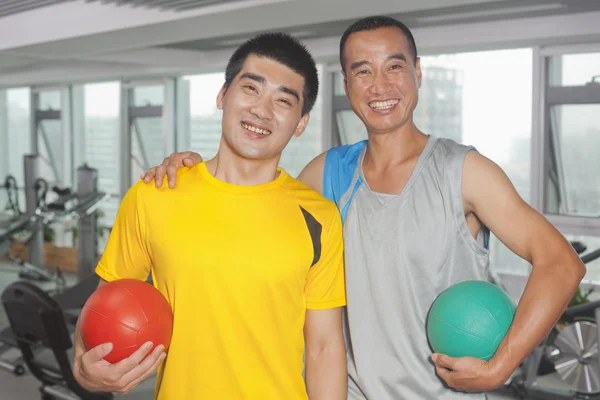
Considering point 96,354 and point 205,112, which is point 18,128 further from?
point 96,354

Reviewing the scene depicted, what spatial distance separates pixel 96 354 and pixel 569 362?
12.5 ft

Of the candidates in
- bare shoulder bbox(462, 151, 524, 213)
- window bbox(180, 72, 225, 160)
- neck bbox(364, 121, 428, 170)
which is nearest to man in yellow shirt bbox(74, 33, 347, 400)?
neck bbox(364, 121, 428, 170)

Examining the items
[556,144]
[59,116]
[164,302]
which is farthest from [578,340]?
[59,116]

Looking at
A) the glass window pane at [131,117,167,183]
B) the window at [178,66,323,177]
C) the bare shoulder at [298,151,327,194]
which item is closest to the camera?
the bare shoulder at [298,151,327,194]

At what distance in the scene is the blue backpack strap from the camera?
1.86 m

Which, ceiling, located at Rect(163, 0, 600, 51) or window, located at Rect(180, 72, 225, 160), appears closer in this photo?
ceiling, located at Rect(163, 0, 600, 51)

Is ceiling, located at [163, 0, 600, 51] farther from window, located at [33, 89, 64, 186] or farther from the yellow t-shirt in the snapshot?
window, located at [33, 89, 64, 186]

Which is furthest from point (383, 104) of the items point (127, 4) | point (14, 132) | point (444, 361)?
point (14, 132)

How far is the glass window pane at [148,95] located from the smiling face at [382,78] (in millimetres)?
7382

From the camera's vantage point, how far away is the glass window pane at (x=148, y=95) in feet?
29.6

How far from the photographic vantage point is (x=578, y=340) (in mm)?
4387

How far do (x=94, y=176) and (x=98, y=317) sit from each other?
19.1 feet

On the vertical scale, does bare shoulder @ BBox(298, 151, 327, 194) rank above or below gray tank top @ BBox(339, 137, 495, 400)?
above

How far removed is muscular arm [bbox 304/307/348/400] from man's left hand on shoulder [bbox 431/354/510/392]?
25cm
